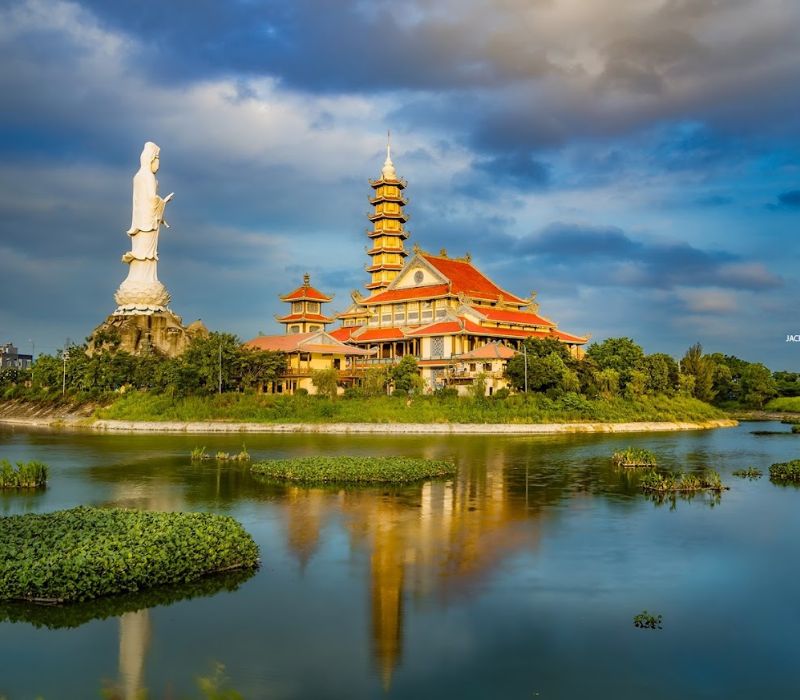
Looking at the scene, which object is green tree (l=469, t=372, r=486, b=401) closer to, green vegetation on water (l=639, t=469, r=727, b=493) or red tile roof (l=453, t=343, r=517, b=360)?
red tile roof (l=453, t=343, r=517, b=360)

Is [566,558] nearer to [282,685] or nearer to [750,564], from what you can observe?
[750,564]

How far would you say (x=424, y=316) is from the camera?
2425 inches

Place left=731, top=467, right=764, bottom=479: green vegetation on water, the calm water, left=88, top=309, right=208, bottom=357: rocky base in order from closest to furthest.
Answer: the calm water
left=731, top=467, right=764, bottom=479: green vegetation on water
left=88, top=309, right=208, bottom=357: rocky base

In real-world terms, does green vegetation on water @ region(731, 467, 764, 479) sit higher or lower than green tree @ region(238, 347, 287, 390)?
lower

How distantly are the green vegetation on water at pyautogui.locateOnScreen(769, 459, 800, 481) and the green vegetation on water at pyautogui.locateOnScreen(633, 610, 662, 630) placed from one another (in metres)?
18.6

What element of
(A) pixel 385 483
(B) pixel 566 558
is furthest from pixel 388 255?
(B) pixel 566 558

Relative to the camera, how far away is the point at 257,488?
24516 millimetres

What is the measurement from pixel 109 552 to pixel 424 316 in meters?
49.2

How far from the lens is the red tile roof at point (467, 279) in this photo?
61.6 m

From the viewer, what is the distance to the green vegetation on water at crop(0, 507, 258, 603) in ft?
41.0

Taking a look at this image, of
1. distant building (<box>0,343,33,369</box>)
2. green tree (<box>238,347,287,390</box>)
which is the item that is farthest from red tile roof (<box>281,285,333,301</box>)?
distant building (<box>0,343,33,369</box>)

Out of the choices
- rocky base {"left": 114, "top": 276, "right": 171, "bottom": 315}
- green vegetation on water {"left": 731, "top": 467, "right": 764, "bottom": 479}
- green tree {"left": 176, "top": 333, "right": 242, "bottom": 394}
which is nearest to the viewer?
green vegetation on water {"left": 731, "top": 467, "right": 764, "bottom": 479}

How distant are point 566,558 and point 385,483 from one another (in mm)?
10199

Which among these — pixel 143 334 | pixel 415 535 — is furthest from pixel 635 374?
pixel 415 535
